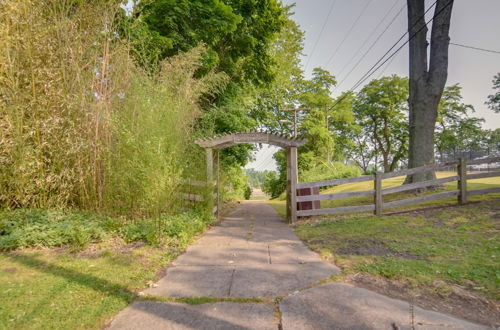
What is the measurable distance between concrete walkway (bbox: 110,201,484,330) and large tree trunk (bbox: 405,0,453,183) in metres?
5.79

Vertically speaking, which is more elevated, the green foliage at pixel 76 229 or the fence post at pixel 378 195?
the fence post at pixel 378 195

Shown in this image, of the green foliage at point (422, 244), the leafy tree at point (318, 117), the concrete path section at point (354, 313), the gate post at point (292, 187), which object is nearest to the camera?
the concrete path section at point (354, 313)

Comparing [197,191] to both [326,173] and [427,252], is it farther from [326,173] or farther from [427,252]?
[326,173]

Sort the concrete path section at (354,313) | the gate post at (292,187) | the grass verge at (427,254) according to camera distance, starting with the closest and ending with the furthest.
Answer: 1. the concrete path section at (354,313)
2. the grass verge at (427,254)
3. the gate post at (292,187)

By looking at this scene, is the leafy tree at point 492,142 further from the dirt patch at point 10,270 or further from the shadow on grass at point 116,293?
the dirt patch at point 10,270

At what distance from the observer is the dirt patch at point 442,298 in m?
1.86

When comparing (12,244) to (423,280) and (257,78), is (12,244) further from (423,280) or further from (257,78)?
(257,78)

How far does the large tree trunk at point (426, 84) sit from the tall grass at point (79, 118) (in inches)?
265

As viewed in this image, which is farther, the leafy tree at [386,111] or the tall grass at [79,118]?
the leafy tree at [386,111]

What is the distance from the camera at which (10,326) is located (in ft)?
5.57

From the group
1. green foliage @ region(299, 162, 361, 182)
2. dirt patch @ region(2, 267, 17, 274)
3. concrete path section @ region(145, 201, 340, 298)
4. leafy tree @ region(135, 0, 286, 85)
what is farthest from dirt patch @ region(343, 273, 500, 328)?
green foliage @ region(299, 162, 361, 182)

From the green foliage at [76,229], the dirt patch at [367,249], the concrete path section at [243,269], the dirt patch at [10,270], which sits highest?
the green foliage at [76,229]

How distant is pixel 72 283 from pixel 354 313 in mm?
2597

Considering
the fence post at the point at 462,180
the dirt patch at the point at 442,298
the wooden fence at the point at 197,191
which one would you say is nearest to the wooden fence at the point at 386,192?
the fence post at the point at 462,180
